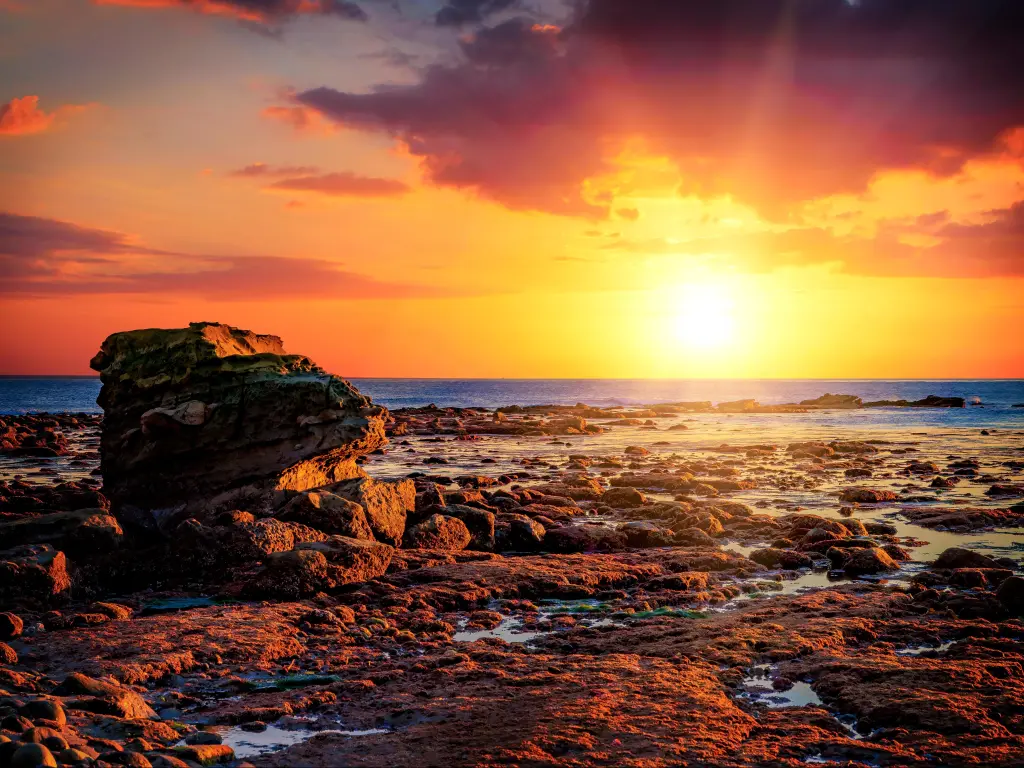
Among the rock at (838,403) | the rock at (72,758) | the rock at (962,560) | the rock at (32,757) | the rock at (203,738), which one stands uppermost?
the rock at (838,403)

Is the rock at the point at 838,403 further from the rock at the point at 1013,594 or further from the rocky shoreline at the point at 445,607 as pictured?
the rock at the point at 1013,594

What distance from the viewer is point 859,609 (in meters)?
11.9

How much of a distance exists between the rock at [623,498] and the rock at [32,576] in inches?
603

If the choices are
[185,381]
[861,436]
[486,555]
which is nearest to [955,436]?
[861,436]

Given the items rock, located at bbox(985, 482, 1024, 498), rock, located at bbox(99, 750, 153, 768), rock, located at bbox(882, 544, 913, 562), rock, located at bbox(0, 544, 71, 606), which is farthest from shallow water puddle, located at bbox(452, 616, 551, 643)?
rock, located at bbox(985, 482, 1024, 498)

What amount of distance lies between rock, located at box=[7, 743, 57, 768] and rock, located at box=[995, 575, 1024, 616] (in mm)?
12767

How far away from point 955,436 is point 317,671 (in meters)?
55.5

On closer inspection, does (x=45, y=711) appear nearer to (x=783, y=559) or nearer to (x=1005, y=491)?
(x=783, y=559)

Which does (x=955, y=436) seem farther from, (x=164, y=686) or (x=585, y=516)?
(x=164, y=686)

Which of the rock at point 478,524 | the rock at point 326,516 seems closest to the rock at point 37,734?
the rock at point 326,516

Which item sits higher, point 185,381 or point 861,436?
point 185,381

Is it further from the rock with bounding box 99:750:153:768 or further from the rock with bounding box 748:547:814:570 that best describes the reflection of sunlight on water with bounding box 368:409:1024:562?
the rock with bounding box 99:750:153:768

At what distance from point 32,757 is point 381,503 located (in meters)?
11.1

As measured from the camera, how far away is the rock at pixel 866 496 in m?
24.2
